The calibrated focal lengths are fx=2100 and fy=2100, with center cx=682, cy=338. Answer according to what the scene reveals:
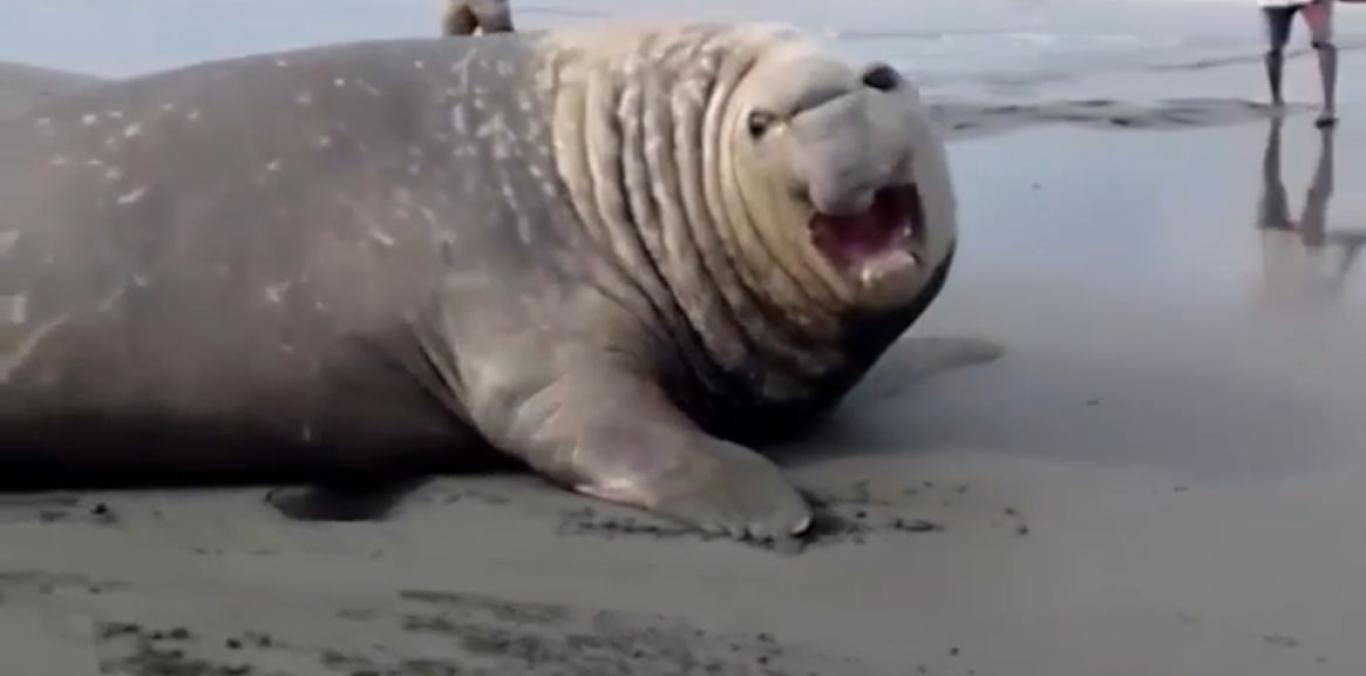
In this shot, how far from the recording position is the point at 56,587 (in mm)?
2783

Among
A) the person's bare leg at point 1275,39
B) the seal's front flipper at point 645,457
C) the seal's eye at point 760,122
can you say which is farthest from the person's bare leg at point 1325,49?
the seal's front flipper at point 645,457

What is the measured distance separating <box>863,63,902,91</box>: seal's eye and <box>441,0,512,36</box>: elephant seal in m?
1.37

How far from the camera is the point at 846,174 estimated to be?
3.44 m

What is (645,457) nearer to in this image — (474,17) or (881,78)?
(881,78)

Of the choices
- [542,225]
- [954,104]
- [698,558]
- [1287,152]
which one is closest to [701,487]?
[698,558]

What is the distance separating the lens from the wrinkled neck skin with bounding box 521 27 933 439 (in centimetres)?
363

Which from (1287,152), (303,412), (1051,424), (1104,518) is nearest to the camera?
(1104,518)

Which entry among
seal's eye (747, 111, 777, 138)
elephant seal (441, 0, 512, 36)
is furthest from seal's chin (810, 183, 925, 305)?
elephant seal (441, 0, 512, 36)

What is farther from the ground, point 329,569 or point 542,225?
point 542,225

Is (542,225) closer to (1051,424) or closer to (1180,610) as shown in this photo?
(1051,424)

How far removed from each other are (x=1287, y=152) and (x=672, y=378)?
4964 millimetres

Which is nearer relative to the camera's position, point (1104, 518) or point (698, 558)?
point (698, 558)

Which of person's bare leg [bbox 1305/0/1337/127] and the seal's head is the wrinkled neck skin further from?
person's bare leg [bbox 1305/0/1337/127]

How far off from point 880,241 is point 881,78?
0.91ft
